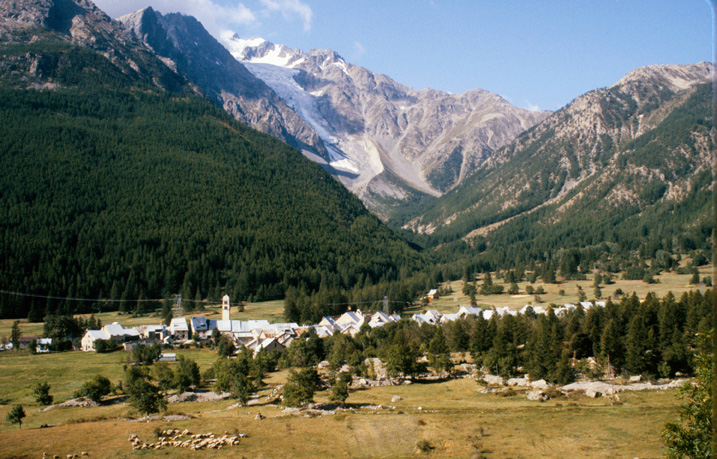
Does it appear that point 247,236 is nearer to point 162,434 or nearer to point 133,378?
point 133,378

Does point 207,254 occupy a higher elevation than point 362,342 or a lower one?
higher

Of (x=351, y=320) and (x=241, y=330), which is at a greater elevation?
(x=351, y=320)

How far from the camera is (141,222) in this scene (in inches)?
5719

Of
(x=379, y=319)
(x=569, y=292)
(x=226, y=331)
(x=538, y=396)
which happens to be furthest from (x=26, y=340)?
(x=569, y=292)

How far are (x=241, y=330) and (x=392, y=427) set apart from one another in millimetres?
56710

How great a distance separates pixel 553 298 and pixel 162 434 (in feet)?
328

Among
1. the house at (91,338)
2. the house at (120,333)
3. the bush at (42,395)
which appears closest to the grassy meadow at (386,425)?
the bush at (42,395)

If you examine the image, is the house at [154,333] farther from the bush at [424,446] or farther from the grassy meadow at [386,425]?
the bush at [424,446]

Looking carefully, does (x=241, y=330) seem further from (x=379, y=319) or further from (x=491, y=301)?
(x=491, y=301)

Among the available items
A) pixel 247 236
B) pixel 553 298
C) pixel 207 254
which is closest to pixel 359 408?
pixel 553 298

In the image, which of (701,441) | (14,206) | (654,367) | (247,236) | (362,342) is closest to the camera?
(701,441)

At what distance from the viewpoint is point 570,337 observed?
218ft

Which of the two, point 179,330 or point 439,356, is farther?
point 179,330

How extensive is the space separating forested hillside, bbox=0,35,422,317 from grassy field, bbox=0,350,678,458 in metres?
71.5
